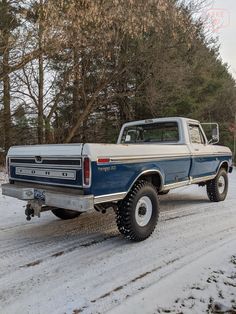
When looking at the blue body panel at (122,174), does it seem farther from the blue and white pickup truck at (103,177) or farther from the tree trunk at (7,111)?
the tree trunk at (7,111)

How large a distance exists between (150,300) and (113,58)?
13.0m

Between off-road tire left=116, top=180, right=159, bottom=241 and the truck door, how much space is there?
1.80m

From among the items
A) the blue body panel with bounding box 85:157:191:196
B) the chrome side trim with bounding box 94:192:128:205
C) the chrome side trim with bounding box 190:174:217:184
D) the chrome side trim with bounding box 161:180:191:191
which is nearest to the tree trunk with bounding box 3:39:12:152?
the chrome side trim with bounding box 190:174:217:184

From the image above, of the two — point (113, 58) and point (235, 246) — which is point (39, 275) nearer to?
point (235, 246)

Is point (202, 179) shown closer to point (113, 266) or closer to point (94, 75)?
point (113, 266)

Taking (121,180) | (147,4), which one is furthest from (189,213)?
(147,4)

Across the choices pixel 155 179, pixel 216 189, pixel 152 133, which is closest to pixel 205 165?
pixel 216 189

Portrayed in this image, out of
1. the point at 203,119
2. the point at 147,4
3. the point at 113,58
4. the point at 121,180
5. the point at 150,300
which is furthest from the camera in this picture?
the point at 203,119

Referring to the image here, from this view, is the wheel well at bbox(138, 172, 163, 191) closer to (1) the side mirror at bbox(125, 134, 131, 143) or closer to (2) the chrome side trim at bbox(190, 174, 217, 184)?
(2) the chrome side trim at bbox(190, 174, 217, 184)

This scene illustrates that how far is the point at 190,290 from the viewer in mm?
3432

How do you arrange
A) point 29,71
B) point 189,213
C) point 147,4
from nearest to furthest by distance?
point 189,213
point 147,4
point 29,71

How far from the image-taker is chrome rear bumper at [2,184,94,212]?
4191mm

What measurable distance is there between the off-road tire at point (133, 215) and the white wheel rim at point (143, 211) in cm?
4

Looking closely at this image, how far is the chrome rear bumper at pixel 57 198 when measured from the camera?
4191 mm
